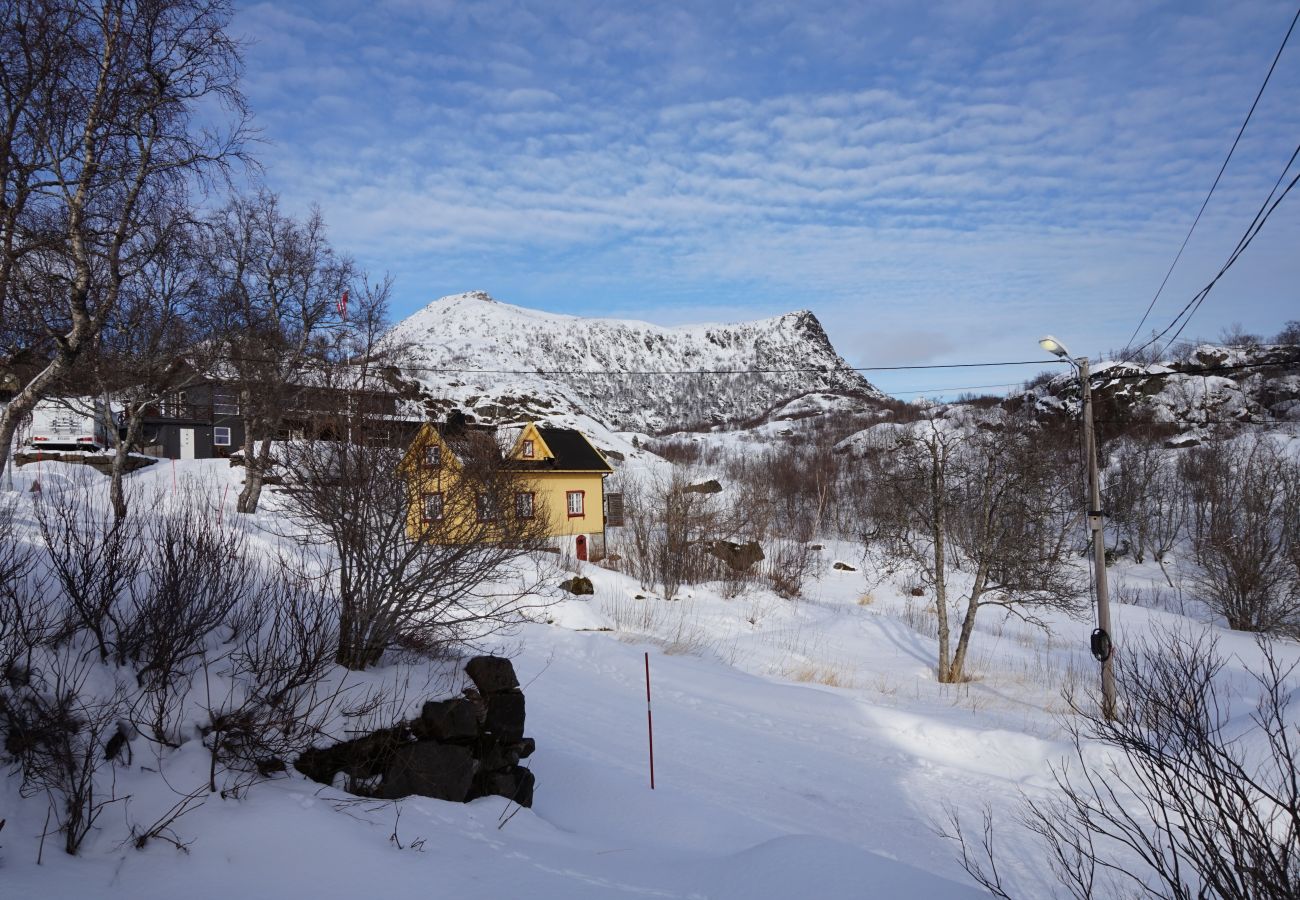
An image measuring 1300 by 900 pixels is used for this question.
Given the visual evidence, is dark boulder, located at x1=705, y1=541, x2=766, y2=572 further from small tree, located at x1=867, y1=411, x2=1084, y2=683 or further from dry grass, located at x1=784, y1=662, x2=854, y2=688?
dry grass, located at x1=784, y1=662, x2=854, y2=688

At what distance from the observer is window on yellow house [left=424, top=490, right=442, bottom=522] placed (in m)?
8.04

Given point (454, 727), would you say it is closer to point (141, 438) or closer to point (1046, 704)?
point (1046, 704)

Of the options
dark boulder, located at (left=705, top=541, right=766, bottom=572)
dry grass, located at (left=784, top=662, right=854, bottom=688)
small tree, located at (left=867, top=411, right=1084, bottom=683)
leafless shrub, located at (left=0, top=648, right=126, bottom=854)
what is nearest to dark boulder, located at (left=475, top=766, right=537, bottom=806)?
leafless shrub, located at (left=0, top=648, right=126, bottom=854)

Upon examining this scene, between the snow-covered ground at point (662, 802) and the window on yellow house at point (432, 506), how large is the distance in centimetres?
166

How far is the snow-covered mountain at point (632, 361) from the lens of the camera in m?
107

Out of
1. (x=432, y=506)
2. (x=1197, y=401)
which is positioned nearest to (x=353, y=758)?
(x=432, y=506)

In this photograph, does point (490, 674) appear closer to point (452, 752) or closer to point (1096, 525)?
point (452, 752)

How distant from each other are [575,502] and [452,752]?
3087 centimetres

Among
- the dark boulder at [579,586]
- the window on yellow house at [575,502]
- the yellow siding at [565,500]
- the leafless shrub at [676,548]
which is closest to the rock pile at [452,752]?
the dark boulder at [579,586]

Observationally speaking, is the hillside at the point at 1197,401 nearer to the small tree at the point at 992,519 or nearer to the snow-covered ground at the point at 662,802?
the small tree at the point at 992,519

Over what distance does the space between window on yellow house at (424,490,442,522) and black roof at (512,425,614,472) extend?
27.0 metres

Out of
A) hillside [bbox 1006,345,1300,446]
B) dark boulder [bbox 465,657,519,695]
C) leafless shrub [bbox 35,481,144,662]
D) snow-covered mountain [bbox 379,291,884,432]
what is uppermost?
snow-covered mountain [bbox 379,291,884,432]

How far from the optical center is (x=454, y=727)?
659 centimetres

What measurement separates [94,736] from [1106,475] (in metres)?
49.9
